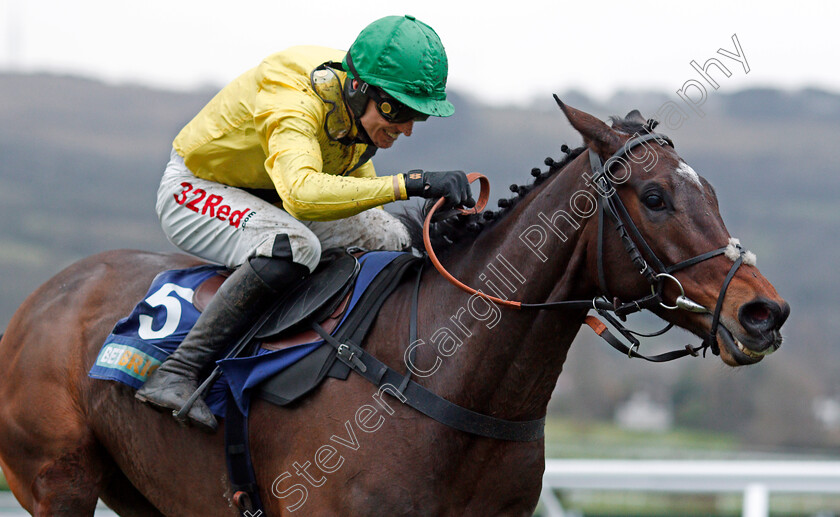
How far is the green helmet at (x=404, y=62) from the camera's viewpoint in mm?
3471

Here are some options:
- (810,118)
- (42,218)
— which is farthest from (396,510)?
(810,118)

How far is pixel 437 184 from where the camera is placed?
3279mm

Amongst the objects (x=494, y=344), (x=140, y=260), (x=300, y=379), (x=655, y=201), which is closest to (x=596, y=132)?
(x=655, y=201)

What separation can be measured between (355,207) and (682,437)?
1199 inches

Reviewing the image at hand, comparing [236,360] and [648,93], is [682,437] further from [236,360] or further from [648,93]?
[236,360]

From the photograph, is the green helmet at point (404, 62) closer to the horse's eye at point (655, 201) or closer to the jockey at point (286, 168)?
the jockey at point (286, 168)

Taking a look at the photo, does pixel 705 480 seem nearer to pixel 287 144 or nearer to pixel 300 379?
pixel 300 379

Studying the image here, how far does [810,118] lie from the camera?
44688mm

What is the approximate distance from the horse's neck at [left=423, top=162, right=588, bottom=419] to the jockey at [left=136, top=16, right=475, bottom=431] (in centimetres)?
31

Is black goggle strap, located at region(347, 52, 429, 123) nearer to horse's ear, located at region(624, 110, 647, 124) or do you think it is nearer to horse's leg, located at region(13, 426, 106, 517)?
horse's ear, located at region(624, 110, 647, 124)

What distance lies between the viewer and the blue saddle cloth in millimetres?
3451

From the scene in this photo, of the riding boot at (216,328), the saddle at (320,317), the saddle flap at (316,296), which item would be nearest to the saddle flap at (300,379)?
the saddle at (320,317)

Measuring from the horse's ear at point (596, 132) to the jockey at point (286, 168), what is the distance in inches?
18.3

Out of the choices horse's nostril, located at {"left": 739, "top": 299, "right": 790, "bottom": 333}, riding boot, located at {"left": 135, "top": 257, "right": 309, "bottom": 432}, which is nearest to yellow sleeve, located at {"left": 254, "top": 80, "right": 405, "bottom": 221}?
riding boot, located at {"left": 135, "top": 257, "right": 309, "bottom": 432}
